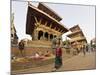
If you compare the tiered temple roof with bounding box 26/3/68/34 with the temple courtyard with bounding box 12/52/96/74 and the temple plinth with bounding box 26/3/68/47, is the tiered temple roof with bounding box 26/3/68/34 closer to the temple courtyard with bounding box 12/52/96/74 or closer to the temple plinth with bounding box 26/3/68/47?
the temple plinth with bounding box 26/3/68/47

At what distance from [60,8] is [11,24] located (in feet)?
1.97

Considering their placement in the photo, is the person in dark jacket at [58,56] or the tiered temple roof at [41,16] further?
the person in dark jacket at [58,56]

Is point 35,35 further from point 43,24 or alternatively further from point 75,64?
point 75,64

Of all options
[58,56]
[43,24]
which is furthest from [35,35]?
[58,56]

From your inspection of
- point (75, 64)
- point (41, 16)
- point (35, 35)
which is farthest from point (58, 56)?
point (41, 16)

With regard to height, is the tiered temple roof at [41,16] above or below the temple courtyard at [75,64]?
above

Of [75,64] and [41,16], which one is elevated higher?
[41,16]

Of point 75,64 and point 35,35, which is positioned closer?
point 35,35

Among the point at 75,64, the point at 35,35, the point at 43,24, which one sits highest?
the point at 43,24

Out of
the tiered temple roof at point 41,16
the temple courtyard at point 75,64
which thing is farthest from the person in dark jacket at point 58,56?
the tiered temple roof at point 41,16

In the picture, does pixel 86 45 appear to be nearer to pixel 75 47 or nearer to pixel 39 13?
pixel 75 47

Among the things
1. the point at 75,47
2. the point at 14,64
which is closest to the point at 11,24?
the point at 14,64

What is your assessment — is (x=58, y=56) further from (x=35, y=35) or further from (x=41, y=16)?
(x=41, y=16)

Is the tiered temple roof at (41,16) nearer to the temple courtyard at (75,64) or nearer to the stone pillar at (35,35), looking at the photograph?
the stone pillar at (35,35)
